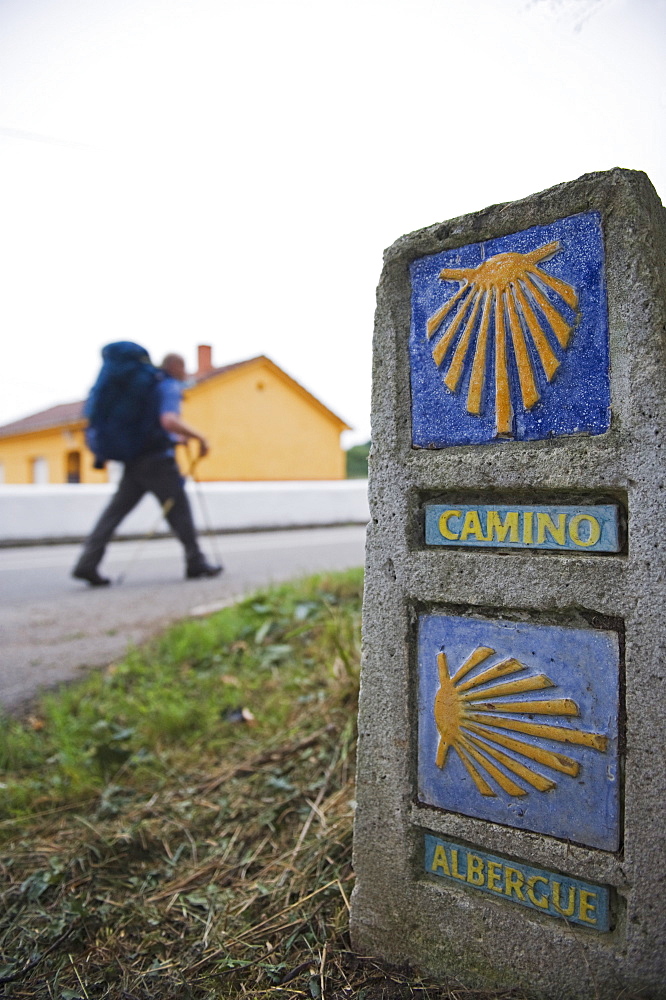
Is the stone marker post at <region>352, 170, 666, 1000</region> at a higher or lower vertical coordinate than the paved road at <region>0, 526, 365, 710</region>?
higher

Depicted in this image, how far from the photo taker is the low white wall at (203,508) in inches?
352

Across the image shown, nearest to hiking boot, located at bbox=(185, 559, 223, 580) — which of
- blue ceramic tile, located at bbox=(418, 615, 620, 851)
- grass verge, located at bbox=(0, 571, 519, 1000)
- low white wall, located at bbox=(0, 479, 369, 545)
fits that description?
low white wall, located at bbox=(0, 479, 369, 545)

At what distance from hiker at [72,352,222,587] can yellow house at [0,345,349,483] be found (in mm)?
7213

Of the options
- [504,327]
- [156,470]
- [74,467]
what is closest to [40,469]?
[74,467]

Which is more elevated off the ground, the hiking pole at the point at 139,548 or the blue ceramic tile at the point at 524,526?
the blue ceramic tile at the point at 524,526

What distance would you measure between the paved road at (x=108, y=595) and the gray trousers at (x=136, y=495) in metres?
0.33

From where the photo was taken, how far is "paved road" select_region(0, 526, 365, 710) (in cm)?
376

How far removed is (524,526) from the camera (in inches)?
58.1

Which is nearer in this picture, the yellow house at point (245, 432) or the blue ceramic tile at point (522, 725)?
the blue ceramic tile at point (522, 725)

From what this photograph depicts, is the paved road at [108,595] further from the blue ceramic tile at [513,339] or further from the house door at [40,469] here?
the house door at [40,469]

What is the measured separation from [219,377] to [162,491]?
9.67 metres

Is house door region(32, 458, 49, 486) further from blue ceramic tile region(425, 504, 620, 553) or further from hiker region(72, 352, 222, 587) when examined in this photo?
blue ceramic tile region(425, 504, 620, 553)

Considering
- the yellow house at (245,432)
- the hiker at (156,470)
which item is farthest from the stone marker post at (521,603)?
the yellow house at (245,432)

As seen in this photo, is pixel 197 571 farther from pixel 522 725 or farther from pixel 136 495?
pixel 522 725
